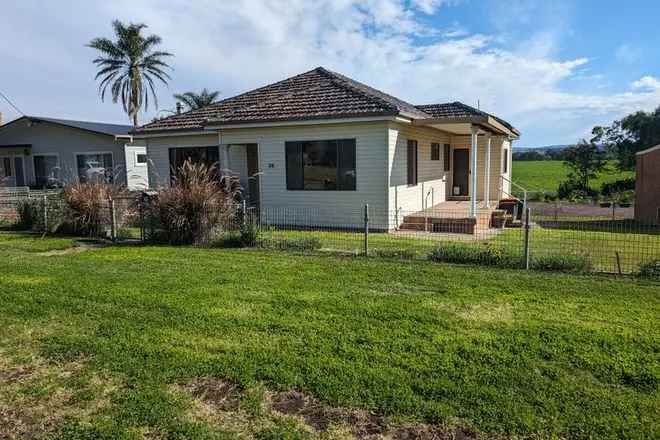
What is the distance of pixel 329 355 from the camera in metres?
4.28

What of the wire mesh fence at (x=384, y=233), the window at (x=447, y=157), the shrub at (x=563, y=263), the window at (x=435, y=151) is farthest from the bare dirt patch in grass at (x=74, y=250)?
the window at (x=447, y=157)

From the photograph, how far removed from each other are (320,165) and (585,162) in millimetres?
22334

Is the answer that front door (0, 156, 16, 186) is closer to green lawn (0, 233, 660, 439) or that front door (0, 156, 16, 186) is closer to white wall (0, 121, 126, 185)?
white wall (0, 121, 126, 185)

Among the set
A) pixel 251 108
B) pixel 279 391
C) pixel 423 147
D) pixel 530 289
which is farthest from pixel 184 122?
pixel 279 391

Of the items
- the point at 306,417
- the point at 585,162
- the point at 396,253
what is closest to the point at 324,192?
the point at 396,253

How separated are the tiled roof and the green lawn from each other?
6151 millimetres

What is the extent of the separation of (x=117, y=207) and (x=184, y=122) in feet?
16.4

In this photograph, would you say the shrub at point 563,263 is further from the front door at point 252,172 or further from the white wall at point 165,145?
the white wall at point 165,145

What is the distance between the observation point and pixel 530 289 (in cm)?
633

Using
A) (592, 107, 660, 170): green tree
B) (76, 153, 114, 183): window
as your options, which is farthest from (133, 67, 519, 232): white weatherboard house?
(592, 107, 660, 170): green tree

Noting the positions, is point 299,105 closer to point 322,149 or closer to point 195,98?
point 322,149

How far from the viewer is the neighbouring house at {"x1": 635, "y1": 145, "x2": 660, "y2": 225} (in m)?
16.9

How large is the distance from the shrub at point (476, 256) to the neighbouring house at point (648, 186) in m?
11.5

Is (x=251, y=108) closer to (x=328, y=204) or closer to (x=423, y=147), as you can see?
(x=328, y=204)
